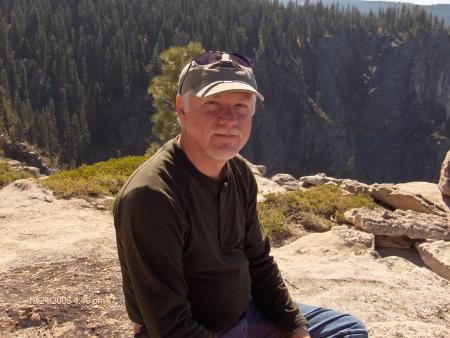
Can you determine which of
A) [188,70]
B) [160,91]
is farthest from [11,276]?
[160,91]

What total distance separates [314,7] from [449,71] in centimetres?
3564

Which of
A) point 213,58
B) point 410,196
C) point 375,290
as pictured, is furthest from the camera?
point 410,196

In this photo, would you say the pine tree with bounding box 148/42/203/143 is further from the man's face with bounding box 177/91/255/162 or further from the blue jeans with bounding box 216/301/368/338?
the man's face with bounding box 177/91/255/162

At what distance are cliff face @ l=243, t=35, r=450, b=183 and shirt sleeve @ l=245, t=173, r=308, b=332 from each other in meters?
80.4

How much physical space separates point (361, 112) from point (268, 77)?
2439cm

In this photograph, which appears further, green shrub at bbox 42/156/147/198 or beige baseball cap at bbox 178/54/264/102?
green shrub at bbox 42/156/147/198

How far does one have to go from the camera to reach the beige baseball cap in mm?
2785

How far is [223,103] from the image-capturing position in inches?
113

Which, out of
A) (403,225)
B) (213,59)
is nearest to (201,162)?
(213,59)

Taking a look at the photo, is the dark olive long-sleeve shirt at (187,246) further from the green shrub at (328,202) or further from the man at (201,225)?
the green shrub at (328,202)

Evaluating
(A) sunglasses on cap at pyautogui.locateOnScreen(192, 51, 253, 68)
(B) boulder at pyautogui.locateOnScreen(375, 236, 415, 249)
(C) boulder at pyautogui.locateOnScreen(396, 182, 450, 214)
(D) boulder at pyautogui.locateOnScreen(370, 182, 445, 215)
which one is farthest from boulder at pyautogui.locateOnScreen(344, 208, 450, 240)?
(A) sunglasses on cap at pyautogui.locateOnScreen(192, 51, 253, 68)

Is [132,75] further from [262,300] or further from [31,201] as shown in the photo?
[262,300]

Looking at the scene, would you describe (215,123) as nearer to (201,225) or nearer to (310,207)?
(201,225)

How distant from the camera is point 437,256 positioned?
24.5 ft
